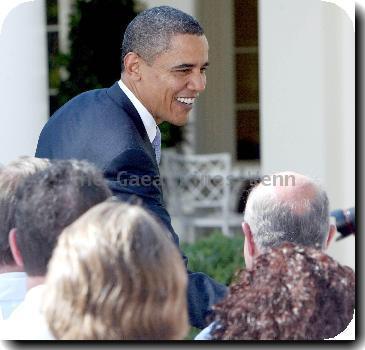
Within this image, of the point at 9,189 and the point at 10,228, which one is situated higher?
the point at 9,189

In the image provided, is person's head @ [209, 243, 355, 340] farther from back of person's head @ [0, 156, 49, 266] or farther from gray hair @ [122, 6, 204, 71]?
gray hair @ [122, 6, 204, 71]

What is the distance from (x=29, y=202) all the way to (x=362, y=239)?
1.35m

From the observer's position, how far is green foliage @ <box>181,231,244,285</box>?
522 cm

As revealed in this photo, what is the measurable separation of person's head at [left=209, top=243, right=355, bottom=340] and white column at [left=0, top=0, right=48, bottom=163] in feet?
7.06

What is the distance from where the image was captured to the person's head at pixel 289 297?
84.9 inches

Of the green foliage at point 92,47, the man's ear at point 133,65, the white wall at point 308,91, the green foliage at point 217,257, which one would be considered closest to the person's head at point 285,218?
the man's ear at point 133,65

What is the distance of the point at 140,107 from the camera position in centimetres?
326

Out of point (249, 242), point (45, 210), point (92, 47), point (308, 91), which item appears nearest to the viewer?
point (45, 210)

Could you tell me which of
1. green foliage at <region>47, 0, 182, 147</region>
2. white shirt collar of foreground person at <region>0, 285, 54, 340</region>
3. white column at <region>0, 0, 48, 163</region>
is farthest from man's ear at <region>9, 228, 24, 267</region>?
green foliage at <region>47, 0, 182, 147</region>

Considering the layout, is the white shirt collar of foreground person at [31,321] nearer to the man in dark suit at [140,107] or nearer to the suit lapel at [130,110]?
the man in dark suit at [140,107]

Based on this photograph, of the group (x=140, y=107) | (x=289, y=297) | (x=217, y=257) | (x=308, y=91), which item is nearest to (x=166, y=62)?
(x=140, y=107)

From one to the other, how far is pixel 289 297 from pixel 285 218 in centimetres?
45

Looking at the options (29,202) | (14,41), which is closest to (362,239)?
(29,202)

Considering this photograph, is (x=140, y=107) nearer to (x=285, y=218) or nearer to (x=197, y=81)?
(x=197, y=81)
